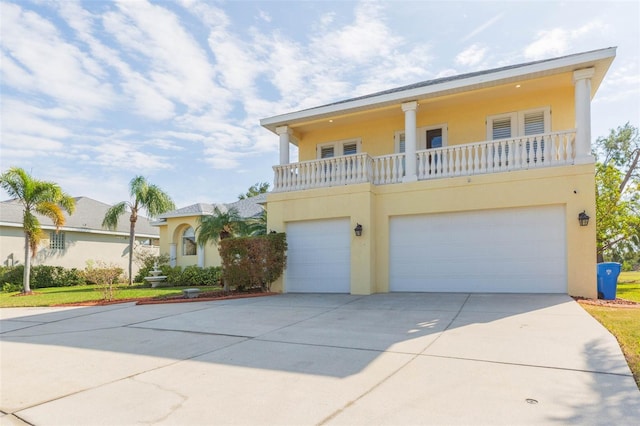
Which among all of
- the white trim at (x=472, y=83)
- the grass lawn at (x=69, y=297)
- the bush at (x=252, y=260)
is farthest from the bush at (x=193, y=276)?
the white trim at (x=472, y=83)

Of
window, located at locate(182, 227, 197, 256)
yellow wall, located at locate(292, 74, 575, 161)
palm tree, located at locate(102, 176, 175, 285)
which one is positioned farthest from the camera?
window, located at locate(182, 227, 197, 256)

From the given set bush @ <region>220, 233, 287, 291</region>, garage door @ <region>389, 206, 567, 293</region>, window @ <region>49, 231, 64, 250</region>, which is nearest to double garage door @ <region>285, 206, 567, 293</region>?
garage door @ <region>389, 206, 567, 293</region>

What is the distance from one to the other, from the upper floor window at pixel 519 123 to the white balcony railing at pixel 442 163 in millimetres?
895

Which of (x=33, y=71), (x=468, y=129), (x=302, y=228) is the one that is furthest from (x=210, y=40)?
(x=468, y=129)

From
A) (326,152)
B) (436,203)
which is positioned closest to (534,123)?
(436,203)

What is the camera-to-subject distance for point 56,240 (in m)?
24.9

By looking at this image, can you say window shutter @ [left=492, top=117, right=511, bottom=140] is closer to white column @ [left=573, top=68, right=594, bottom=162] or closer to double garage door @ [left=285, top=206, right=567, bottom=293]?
white column @ [left=573, top=68, right=594, bottom=162]

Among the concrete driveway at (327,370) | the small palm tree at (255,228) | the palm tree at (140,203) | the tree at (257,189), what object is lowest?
the concrete driveway at (327,370)

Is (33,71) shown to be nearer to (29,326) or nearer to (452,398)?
(29,326)

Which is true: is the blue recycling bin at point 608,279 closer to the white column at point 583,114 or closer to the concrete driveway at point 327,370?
the white column at point 583,114

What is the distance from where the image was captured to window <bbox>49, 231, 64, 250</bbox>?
2464 cm

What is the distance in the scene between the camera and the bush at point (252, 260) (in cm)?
1257

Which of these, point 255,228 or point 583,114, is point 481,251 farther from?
point 255,228

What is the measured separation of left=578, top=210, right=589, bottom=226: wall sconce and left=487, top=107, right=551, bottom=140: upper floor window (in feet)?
11.5
